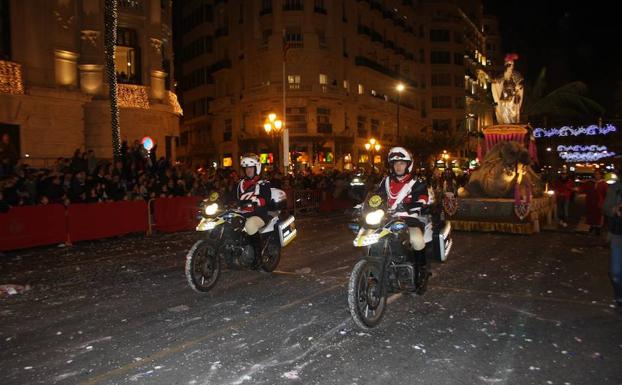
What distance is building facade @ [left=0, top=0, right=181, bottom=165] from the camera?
20906mm

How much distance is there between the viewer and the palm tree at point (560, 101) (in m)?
35.6

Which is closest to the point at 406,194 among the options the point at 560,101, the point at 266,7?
the point at 560,101

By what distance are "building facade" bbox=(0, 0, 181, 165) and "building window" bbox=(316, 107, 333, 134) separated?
19.8m

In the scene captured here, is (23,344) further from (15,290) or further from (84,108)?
(84,108)

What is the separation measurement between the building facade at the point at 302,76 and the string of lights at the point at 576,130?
13.8 meters

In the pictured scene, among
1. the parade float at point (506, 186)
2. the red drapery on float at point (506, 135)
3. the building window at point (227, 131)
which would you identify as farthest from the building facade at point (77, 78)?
the building window at point (227, 131)

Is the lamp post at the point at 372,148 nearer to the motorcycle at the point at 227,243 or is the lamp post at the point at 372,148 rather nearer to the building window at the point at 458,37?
the building window at the point at 458,37

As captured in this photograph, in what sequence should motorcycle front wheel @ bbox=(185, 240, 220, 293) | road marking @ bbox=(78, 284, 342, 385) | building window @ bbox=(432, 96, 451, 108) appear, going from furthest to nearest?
1. building window @ bbox=(432, 96, 451, 108)
2. motorcycle front wheel @ bbox=(185, 240, 220, 293)
3. road marking @ bbox=(78, 284, 342, 385)

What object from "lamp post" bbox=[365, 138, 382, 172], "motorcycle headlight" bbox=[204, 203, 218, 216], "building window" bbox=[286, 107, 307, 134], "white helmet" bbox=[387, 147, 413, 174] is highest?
"building window" bbox=[286, 107, 307, 134]

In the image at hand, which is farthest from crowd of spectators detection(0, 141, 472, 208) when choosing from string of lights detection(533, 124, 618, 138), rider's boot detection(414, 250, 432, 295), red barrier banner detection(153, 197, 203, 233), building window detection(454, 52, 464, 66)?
building window detection(454, 52, 464, 66)

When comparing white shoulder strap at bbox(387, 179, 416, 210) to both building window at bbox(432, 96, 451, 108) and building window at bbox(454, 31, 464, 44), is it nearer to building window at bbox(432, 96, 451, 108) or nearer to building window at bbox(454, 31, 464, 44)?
building window at bbox(432, 96, 451, 108)

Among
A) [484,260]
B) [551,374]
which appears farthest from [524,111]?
[551,374]

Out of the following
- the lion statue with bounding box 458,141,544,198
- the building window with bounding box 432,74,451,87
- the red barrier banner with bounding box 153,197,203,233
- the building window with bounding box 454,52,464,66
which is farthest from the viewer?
the building window with bounding box 454,52,464,66

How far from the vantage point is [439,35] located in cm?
7412
